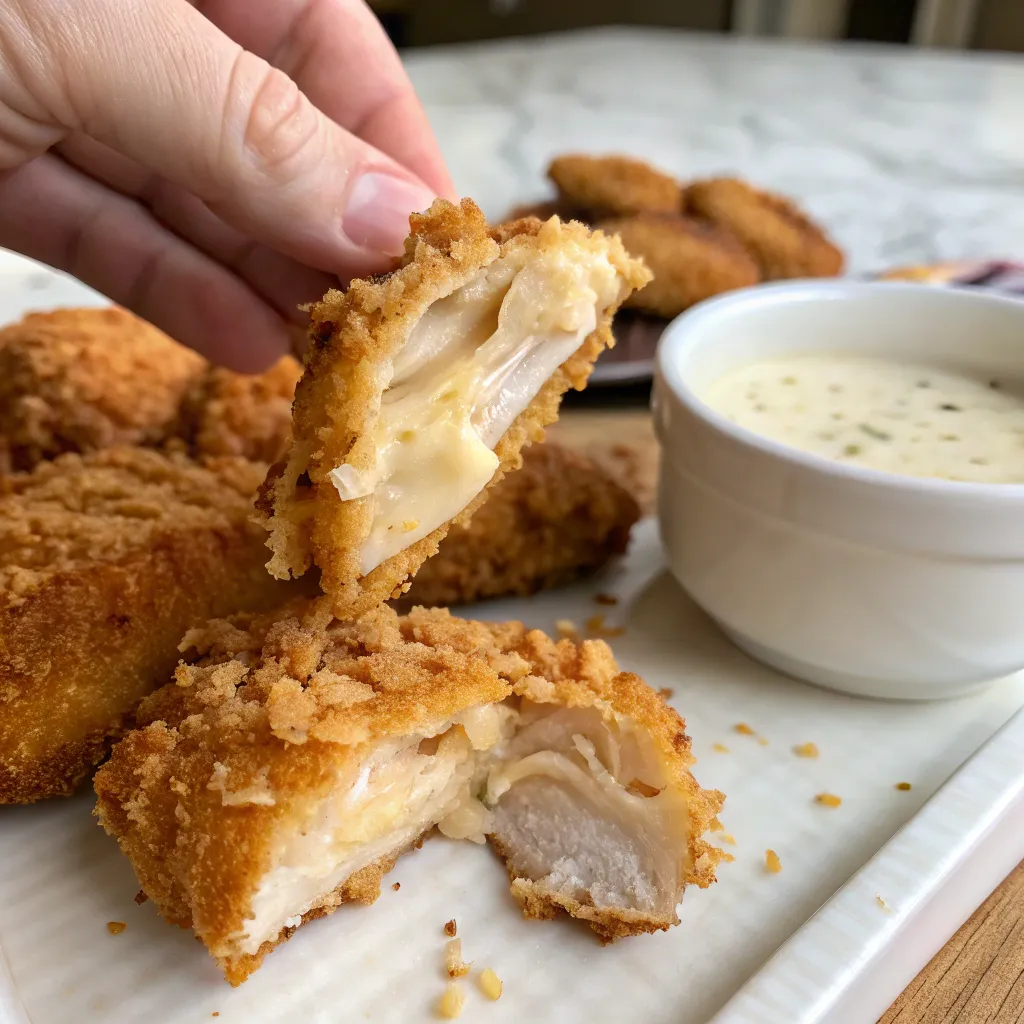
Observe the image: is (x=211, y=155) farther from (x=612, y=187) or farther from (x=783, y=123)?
(x=783, y=123)

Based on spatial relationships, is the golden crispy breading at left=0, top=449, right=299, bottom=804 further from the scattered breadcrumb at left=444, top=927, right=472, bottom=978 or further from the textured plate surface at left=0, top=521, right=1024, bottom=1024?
the scattered breadcrumb at left=444, top=927, right=472, bottom=978

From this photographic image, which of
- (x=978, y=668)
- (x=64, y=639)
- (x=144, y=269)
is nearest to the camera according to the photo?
(x=64, y=639)

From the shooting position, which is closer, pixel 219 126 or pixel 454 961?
pixel 454 961

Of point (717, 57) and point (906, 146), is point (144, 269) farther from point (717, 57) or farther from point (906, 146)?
point (717, 57)

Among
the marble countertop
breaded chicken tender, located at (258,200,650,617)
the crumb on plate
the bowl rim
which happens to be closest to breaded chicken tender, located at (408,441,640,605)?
the bowl rim

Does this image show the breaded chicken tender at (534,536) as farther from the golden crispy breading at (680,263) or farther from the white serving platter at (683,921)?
the golden crispy breading at (680,263)

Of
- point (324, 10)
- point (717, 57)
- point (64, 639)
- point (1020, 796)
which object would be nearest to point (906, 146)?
point (717, 57)

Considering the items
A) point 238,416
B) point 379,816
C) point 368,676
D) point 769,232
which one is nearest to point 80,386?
point 238,416

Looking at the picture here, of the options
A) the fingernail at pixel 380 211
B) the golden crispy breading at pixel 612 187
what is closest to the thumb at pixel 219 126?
the fingernail at pixel 380 211
